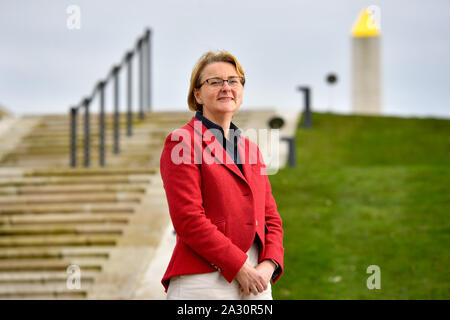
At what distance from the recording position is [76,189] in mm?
8719

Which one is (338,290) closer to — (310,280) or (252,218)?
(310,280)

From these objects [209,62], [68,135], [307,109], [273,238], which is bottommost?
[68,135]

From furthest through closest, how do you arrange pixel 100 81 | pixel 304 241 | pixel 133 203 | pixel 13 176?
pixel 100 81
pixel 13 176
pixel 133 203
pixel 304 241

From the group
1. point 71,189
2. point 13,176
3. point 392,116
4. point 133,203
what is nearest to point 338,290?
point 133,203

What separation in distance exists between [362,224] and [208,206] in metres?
5.21

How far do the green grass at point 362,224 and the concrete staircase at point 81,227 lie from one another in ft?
5.32

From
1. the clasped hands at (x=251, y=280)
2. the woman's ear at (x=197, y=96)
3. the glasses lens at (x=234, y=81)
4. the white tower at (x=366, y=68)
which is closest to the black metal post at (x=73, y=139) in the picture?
the woman's ear at (x=197, y=96)

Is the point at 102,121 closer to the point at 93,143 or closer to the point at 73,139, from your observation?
the point at 73,139

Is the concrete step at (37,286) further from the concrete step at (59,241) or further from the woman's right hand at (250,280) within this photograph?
the woman's right hand at (250,280)

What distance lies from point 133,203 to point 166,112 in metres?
6.34

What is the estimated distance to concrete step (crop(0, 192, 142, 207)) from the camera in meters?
8.32

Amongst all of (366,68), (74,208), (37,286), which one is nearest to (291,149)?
(74,208)

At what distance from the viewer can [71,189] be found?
873 centimetres

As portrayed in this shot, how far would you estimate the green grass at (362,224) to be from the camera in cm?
587
